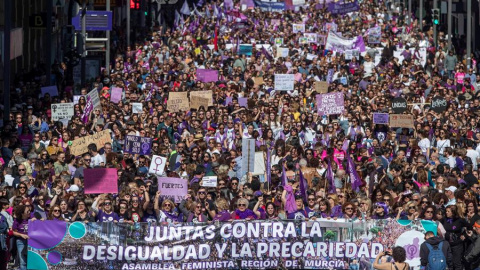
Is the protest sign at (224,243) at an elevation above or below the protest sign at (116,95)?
below

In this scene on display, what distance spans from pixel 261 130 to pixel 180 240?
9.56 meters

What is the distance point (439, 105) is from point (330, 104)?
243 cm

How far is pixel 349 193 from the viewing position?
2227cm

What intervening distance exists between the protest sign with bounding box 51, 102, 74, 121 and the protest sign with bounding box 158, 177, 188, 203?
30.0ft

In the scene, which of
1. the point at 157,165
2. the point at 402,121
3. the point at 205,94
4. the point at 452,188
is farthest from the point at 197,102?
the point at 452,188

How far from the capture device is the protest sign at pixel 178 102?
1253 inches

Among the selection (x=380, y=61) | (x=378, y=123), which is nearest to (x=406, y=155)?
(x=378, y=123)

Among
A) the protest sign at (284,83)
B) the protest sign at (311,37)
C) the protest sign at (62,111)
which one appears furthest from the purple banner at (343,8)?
the protest sign at (62,111)

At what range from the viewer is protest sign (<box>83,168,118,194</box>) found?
21188 mm

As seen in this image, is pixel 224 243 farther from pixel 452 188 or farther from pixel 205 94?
pixel 205 94

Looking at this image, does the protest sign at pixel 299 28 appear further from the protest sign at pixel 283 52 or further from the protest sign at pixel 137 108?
the protest sign at pixel 137 108

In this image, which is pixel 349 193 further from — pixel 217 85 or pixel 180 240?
pixel 217 85

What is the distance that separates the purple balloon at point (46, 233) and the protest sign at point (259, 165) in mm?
5552

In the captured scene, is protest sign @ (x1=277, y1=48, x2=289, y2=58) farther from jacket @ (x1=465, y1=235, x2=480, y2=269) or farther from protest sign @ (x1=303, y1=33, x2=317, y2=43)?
jacket @ (x1=465, y1=235, x2=480, y2=269)
